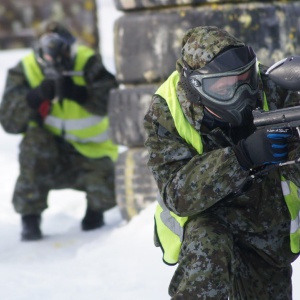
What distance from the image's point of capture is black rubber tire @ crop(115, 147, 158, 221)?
6.02 metres

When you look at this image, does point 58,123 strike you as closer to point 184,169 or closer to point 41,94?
point 41,94

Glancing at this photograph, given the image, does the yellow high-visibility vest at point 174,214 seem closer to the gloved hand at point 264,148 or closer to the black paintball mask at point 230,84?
the black paintball mask at point 230,84

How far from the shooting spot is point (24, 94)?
633cm

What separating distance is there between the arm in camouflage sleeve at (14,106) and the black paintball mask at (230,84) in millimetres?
2917

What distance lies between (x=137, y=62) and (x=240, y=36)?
62cm

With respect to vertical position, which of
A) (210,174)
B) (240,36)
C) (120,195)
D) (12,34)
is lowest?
(12,34)

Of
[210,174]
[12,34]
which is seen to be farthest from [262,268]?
[12,34]

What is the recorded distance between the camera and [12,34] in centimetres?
1336

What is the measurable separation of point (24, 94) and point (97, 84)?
1.42 feet

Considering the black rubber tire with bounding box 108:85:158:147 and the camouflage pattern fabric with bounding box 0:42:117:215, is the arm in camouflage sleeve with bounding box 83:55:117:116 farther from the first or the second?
the black rubber tire with bounding box 108:85:158:147

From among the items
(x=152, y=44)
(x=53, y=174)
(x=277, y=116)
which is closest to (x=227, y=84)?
(x=277, y=116)

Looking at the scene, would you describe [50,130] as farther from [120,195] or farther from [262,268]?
[262,268]

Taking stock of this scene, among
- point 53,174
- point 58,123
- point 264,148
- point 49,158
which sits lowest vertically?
point 53,174

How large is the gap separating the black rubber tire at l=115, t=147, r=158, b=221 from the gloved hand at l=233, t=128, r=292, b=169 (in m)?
2.61
